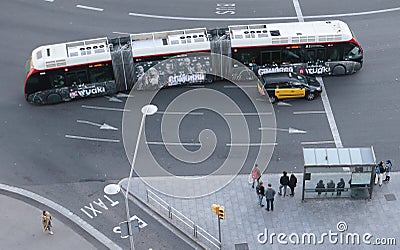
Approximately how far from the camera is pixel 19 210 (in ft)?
119

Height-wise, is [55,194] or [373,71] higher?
[373,71]

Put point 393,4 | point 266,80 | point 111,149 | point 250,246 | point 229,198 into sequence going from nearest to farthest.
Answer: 1. point 250,246
2. point 229,198
3. point 111,149
4. point 266,80
5. point 393,4

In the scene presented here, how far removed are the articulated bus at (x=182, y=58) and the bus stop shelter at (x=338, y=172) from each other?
10009mm

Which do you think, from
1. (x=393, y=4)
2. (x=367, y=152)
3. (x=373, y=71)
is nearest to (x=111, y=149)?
(x=367, y=152)

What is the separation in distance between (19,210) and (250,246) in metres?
11.6

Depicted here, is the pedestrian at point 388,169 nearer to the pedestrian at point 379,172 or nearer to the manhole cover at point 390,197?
the pedestrian at point 379,172

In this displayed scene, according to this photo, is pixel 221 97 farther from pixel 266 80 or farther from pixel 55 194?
pixel 55 194

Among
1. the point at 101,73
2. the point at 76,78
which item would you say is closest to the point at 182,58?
the point at 101,73

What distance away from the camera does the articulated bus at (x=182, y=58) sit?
42.7m

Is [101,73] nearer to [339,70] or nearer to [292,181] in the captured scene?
[292,181]

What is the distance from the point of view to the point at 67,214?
3597 centimetres

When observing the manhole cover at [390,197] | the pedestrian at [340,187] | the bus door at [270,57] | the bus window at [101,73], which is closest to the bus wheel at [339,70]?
the bus door at [270,57]

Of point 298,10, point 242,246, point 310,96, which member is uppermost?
point 298,10

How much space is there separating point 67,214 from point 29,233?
6.82 feet
